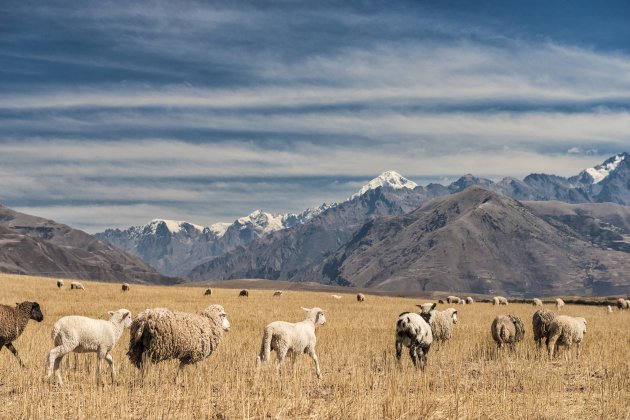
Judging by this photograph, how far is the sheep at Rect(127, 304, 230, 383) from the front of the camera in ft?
47.4

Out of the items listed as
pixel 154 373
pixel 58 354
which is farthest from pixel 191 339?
pixel 58 354

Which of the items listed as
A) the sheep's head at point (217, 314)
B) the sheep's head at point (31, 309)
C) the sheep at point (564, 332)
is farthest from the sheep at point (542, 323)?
the sheep's head at point (31, 309)

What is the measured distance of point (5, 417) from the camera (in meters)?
9.89

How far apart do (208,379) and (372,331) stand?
639 inches

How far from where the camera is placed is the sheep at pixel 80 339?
13.8 metres

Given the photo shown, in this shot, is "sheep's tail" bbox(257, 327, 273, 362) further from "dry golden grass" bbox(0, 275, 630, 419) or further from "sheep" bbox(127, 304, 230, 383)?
"sheep" bbox(127, 304, 230, 383)

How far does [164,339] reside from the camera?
47.4 feet

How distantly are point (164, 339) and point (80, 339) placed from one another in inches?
84.2

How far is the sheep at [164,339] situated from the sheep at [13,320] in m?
3.93

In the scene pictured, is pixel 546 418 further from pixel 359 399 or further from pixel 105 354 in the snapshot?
pixel 105 354

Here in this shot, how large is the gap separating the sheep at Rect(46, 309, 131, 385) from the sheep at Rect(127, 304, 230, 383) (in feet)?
2.51

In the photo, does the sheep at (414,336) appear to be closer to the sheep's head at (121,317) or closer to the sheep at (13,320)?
the sheep's head at (121,317)

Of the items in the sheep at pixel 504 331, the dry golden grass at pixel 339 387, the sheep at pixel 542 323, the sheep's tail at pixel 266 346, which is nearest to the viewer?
the dry golden grass at pixel 339 387

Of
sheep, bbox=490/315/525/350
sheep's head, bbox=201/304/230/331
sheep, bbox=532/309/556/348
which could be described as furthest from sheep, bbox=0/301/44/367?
sheep, bbox=532/309/556/348
